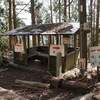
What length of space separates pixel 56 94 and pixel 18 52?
702 centimetres

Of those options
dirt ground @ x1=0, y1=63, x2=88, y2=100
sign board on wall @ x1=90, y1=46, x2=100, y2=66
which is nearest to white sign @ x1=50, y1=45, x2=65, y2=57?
dirt ground @ x1=0, y1=63, x2=88, y2=100

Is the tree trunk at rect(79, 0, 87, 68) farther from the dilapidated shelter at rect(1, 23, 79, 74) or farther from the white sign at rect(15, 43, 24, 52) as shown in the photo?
the white sign at rect(15, 43, 24, 52)

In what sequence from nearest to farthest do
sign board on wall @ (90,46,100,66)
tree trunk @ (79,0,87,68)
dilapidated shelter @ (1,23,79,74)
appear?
sign board on wall @ (90,46,100,66)
tree trunk @ (79,0,87,68)
dilapidated shelter @ (1,23,79,74)

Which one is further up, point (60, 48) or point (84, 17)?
point (84, 17)

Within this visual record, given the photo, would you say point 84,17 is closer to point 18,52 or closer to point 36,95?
point 36,95

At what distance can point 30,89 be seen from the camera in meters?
9.26

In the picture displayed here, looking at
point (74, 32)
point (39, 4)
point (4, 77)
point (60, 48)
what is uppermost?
point (39, 4)

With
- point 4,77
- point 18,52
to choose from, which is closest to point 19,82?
point 4,77

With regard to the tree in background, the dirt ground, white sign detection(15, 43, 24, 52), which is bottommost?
the dirt ground

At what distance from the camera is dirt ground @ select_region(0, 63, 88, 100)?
26.9ft

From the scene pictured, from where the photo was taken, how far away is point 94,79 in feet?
30.6

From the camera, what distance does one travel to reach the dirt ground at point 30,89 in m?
8.19

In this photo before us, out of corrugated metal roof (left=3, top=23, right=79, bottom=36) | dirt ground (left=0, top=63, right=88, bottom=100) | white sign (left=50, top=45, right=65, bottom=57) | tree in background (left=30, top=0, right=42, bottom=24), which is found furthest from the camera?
tree in background (left=30, top=0, right=42, bottom=24)

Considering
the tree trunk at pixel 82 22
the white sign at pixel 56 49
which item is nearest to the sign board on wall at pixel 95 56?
the tree trunk at pixel 82 22
